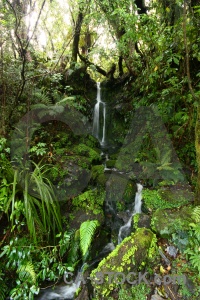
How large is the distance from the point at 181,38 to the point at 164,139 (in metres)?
2.32

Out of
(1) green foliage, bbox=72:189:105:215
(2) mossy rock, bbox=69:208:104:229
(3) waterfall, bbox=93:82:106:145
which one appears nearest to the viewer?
(2) mossy rock, bbox=69:208:104:229

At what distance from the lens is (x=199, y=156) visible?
2727mm

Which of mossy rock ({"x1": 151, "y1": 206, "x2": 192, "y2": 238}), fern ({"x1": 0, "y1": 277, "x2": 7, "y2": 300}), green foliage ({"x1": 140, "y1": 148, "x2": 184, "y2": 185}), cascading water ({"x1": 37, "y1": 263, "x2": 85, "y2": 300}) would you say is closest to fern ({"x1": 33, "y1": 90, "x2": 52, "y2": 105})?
green foliage ({"x1": 140, "y1": 148, "x2": 184, "y2": 185})

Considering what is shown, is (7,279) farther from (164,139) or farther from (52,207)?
(164,139)

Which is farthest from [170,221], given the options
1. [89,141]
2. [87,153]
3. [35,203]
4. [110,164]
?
[89,141]

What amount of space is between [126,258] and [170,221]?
91 cm

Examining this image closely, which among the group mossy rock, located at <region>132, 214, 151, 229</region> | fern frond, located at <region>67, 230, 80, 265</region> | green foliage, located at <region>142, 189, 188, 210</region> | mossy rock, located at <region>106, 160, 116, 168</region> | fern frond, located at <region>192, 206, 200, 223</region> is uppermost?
mossy rock, located at <region>106, 160, 116, 168</region>

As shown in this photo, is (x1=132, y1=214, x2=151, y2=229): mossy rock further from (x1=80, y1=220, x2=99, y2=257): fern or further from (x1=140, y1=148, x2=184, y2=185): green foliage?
(x1=140, y1=148, x2=184, y2=185): green foliage

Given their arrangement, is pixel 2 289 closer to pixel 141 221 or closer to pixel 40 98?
pixel 141 221

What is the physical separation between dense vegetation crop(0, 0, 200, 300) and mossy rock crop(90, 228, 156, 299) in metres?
0.04

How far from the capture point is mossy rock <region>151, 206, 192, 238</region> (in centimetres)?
267

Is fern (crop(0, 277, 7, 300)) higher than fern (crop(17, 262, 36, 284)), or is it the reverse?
fern (crop(17, 262, 36, 284))

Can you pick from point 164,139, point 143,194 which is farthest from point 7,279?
point 164,139

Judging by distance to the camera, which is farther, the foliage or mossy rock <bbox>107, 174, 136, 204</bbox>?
the foliage
